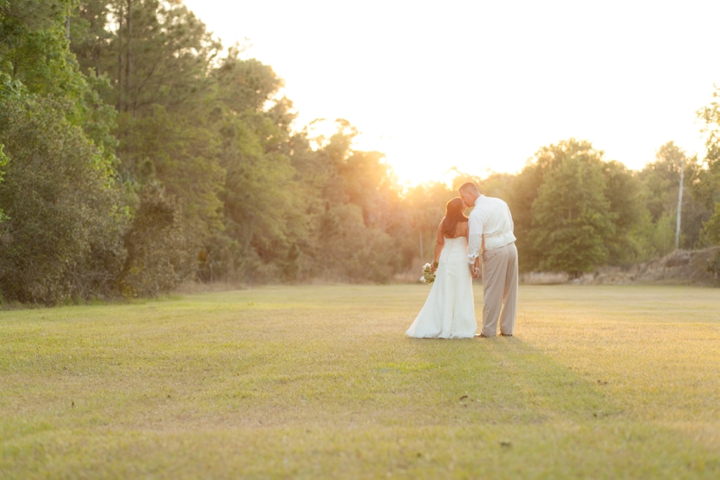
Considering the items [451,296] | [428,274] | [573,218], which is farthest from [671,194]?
[451,296]

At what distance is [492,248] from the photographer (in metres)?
12.2

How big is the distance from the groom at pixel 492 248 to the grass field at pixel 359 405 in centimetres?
68

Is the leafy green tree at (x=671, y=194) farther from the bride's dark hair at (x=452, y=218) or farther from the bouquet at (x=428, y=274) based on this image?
the bride's dark hair at (x=452, y=218)

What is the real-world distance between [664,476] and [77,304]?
22.1 m

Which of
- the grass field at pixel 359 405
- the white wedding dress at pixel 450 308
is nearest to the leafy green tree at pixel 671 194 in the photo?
the white wedding dress at pixel 450 308

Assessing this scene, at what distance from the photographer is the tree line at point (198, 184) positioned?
20.8 meters

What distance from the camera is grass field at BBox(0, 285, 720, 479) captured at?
4496 mm

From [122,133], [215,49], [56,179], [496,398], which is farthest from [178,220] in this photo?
[496,398]

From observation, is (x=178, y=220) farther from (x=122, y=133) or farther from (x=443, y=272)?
(x=443, y=272)

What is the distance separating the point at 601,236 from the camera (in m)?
66.4

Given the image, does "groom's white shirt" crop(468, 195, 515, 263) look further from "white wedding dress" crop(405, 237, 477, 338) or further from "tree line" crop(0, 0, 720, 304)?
"tree line" crop(0, 0, 720, 304)

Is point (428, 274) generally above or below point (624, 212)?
below

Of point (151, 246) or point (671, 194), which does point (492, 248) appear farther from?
point (671, 194)

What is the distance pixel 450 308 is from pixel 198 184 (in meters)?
34.0
